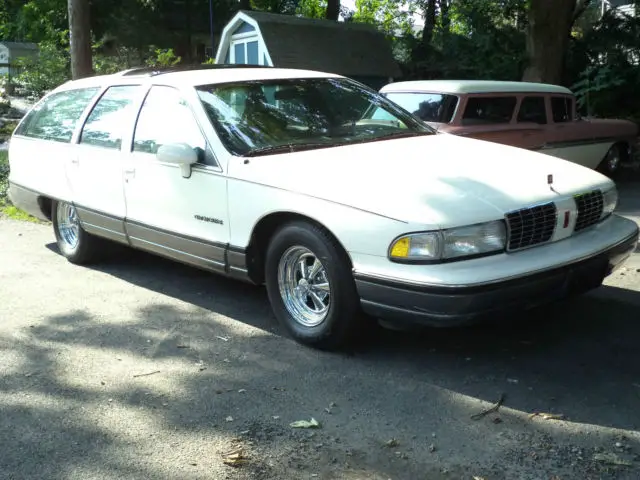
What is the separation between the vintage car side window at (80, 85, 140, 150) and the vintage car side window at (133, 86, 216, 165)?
199 mm

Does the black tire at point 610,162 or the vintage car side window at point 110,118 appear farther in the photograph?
the black tire at point 610,162

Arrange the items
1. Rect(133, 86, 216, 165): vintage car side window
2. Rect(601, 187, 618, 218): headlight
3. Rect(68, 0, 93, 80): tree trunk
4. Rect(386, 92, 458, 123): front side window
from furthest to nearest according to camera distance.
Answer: Rect(68, 0, 93, 80): tree trunk < Rect(386, 92, 458, 123): front side window < Rect(133, 86, 216, 165): vintage car side window < Rect(601, 187, 618, 218): headlight

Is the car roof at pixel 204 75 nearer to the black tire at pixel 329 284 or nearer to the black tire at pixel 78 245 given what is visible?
the black tire at pixel 78 245

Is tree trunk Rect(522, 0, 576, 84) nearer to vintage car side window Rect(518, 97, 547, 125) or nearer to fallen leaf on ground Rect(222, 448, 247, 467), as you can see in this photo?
vintage car side window Rect(518, 97, 547, 125)

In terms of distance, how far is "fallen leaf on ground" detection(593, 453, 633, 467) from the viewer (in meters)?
3.09

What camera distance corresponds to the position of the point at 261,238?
4.67m

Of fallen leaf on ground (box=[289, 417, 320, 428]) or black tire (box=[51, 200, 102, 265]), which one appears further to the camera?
black tire (box=[51, 200, 102, 265])

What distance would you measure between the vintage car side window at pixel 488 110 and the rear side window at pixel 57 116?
14.4ft

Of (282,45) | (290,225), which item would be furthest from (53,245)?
(282,45)

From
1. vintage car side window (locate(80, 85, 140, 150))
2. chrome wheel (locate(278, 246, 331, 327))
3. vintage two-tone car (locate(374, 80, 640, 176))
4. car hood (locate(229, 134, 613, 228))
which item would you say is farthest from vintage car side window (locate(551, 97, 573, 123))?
chrome wheel (locate(278, 246, 331, 327))

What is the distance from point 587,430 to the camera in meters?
3.39

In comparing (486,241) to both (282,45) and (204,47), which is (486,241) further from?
(204,47)

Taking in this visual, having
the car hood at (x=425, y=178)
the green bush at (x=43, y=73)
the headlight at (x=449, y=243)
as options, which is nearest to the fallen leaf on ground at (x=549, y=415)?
the headlight at (x=449, y=243)

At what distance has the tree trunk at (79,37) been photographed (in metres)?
13.1
